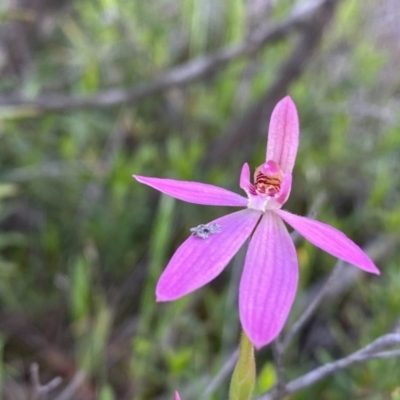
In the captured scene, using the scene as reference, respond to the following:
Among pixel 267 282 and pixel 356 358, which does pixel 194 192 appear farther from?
pixel 356 358

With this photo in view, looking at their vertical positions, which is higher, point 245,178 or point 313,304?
point 245,178

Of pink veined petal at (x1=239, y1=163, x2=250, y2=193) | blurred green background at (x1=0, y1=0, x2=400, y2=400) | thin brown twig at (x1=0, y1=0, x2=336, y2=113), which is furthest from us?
thin brown twig at (x1=0, y1=0, x2=336, y2=113)

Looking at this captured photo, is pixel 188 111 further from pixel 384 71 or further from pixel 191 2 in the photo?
pixel 384 71

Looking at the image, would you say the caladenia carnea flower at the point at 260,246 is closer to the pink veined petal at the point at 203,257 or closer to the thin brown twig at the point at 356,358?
the pink veined petal at the point at 203,257

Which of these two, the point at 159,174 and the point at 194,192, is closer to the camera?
the point at 194,192

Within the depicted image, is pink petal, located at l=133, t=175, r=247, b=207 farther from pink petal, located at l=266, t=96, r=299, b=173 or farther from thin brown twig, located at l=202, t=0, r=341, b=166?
thin brown twig, located at l=202, t=0, r=341, b=166

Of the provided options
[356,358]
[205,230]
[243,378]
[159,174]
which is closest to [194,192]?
[205,230]

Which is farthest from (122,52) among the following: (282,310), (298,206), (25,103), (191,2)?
(282,310)

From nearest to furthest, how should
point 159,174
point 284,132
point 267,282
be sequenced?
point 267,282 < point 284,132 < point 159,174

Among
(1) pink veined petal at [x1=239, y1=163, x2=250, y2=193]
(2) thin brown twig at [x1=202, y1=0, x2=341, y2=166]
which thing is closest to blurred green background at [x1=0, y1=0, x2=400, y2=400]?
(2) thin brown twig at [x1=202, y1=0, x2=341, y2=166]
